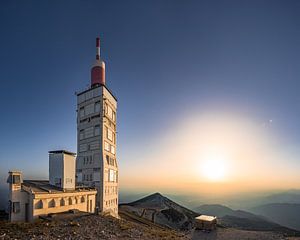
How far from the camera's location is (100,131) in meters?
47.3

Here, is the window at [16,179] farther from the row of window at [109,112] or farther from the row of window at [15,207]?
the row of window at [109,112]

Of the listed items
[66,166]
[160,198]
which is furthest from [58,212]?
[160,198]

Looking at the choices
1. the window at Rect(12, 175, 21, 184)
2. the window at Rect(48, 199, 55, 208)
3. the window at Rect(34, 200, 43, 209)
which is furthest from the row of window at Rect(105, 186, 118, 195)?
the window at Rect(12, 175, 21, 184)

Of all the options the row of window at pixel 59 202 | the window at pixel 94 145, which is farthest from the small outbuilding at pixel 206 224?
the window at pixel 94 145

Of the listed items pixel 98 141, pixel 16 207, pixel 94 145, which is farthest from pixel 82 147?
pixel 16 207

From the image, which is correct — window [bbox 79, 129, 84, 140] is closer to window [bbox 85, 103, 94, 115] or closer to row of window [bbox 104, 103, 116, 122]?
window [bbox 85, 103, 94, 115]

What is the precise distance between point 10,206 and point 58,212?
5925 millimetres

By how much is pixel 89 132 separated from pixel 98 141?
11.1ft

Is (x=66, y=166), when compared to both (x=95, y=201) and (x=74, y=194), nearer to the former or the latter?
(x=74, y=194)

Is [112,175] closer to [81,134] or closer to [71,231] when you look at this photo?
[81,134]

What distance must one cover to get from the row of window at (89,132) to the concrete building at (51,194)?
10398mm

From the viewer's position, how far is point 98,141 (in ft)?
155

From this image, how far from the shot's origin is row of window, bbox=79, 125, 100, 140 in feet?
157

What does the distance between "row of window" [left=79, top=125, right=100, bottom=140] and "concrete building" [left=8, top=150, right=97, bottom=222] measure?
10398mm
